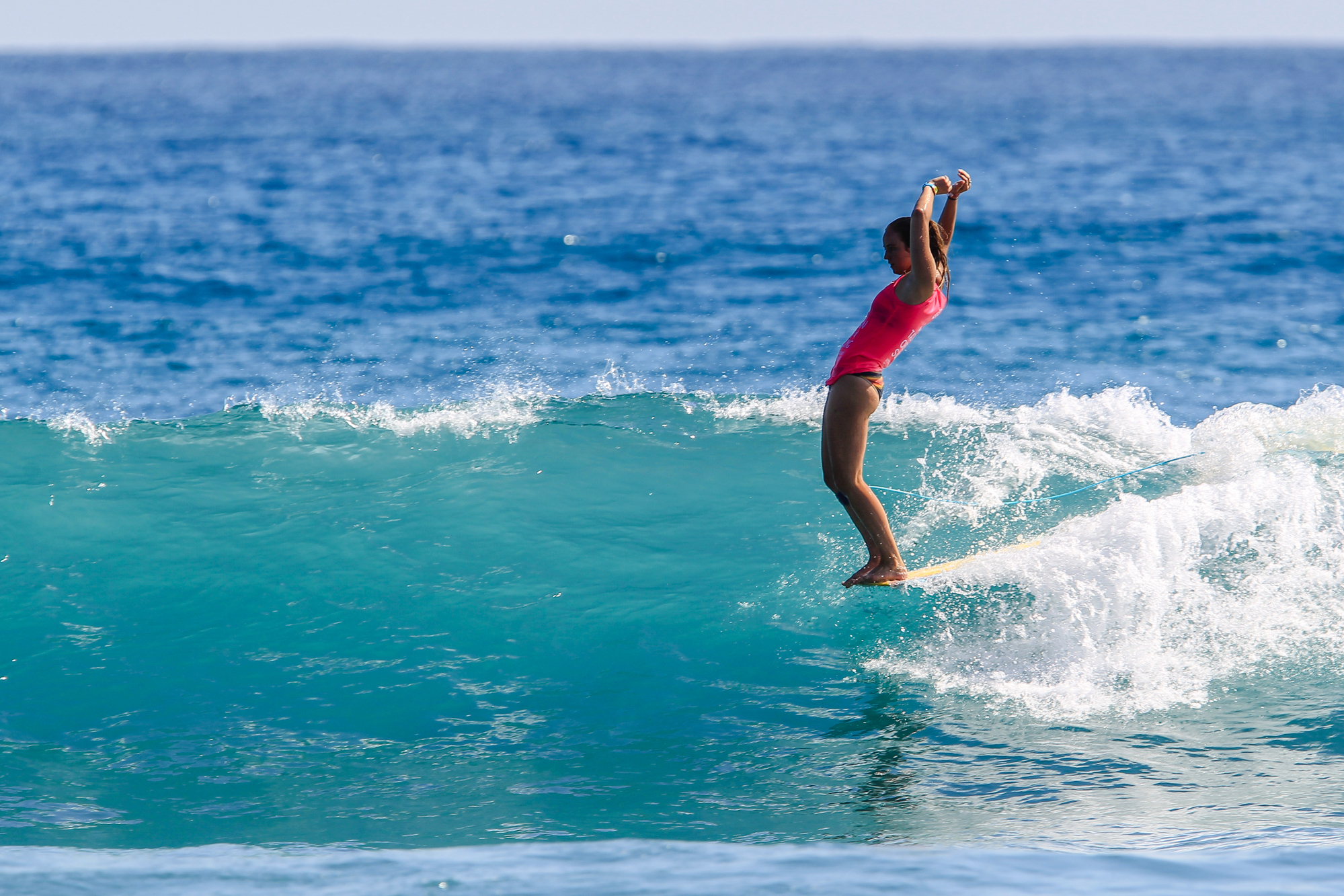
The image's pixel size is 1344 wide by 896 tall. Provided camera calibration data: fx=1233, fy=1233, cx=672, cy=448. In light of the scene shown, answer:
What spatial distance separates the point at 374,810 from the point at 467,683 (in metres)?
1.24

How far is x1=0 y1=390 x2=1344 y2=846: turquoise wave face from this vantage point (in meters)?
5.32

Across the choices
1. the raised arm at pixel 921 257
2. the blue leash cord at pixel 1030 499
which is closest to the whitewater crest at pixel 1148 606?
the blue leash cord at pixel 1030 499

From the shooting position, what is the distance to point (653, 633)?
22.9 ft

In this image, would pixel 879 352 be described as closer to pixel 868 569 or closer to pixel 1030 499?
pixel 868 569

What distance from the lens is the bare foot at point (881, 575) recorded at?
6.43 meters

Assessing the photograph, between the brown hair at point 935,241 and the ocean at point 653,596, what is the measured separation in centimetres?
186

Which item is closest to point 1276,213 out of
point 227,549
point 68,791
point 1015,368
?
point 1015,368

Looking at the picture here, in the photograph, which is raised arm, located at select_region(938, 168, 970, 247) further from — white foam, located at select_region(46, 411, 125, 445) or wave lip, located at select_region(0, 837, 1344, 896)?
white foam, located at select_region(46, 411, 125, 445)

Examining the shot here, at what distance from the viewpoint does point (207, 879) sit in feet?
14.7

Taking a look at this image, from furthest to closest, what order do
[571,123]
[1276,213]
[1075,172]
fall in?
1. [571,123]
2. [1075,172]
3. [1276,213]

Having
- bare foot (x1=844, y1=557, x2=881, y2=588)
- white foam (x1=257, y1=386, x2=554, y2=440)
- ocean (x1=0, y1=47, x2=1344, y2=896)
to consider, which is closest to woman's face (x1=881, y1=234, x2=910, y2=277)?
bare foot (x1=844, y1=557, x2=881, y2=588)

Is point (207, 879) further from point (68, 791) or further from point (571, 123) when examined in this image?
point (571, 123)

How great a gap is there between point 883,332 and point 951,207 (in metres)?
0.80

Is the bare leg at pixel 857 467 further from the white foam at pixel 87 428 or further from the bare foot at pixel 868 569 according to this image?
the white foam at pixel 87 428
